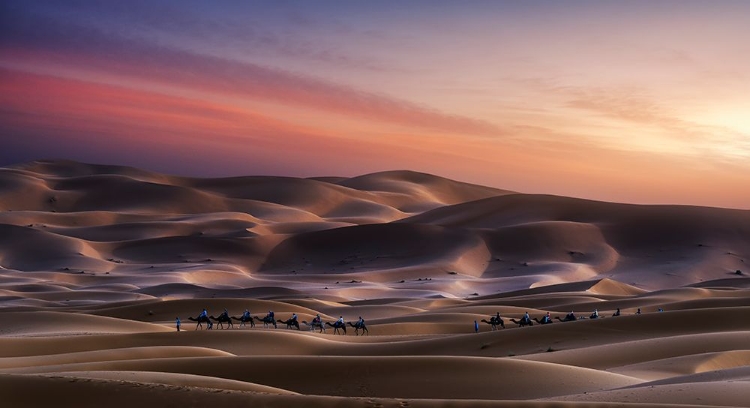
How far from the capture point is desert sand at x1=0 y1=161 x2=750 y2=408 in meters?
13.8

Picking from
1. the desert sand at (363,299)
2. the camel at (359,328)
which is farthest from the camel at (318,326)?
the camel at (359,328)

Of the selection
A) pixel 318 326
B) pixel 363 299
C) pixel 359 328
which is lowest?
pixel 359 328

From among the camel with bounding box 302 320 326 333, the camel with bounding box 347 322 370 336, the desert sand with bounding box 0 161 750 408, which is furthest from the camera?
the camel with bounding box 302 320 326 333

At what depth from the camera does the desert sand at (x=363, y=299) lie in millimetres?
13820

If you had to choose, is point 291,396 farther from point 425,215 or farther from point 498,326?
point 425,215

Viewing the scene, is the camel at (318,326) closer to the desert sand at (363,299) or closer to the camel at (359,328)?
the desert sand at (363,299)

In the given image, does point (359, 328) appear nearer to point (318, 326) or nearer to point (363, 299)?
point (318, 326)

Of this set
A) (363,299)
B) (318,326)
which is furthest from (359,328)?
(363,299)

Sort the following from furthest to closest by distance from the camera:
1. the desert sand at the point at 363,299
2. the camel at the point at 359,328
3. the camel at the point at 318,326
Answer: the camel at the point at 318,326 < the camel at the point at 359,328 < the desert sand at the point at 363,299

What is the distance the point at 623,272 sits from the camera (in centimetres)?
6744

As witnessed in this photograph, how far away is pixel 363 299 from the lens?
52.6 metres

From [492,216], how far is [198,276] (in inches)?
1591

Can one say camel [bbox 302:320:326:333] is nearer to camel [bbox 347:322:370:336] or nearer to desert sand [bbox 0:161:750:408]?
desert sand [bbox 0:161:750:408]

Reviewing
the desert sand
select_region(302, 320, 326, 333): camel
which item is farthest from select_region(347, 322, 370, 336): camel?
select_region(302, 320, 326, 333): camel
